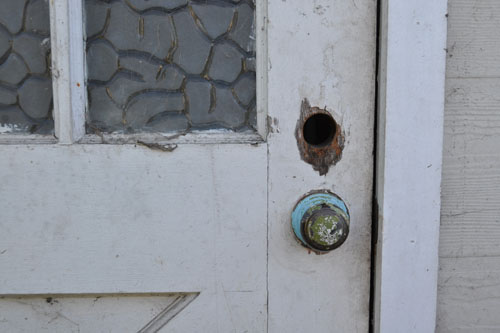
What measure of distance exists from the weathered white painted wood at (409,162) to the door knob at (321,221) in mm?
83

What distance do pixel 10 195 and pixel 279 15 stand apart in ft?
1.80

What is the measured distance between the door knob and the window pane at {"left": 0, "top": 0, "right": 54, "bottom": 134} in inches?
18.4

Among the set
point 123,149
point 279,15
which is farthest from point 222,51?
point 123,149

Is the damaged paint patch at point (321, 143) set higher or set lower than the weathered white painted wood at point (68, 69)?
lower

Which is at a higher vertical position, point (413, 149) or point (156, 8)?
point (156, 8)

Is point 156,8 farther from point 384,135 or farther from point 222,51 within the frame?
point 384,135

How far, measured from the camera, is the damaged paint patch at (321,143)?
70 centimetres

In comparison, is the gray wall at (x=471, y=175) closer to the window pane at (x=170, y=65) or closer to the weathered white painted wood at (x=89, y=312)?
the window pane at (x=170, y=65)

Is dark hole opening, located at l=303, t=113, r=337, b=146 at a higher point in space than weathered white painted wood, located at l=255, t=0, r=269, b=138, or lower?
lower

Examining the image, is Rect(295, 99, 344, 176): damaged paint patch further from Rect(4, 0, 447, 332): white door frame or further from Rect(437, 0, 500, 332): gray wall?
Rect(437, 0, 500, 332): gray wall

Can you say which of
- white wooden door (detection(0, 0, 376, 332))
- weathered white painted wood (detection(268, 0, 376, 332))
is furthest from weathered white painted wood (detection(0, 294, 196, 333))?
weathered white painted wood (detection(268, 0, 376, 332))

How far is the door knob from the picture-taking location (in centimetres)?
65

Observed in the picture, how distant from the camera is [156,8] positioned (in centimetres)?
71

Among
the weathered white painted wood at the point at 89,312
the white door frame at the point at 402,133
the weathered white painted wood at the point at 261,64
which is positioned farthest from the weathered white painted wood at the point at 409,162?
the weathered white painted wood at the point at 89,312
